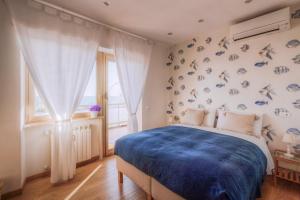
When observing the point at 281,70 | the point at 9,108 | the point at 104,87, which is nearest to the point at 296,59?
the point at 281,70

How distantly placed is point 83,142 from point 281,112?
10.9 ft

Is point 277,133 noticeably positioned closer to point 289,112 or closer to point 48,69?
point 289,112

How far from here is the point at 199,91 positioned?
11.1ft

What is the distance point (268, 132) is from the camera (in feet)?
8.02

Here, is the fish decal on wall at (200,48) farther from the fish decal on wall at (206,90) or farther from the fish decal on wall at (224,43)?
the fish decal on wall at (206,90)

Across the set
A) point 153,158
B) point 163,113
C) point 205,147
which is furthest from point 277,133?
point 163,113

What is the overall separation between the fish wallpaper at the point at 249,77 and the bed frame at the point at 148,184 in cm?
205

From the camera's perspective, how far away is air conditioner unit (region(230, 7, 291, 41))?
218 centimetres

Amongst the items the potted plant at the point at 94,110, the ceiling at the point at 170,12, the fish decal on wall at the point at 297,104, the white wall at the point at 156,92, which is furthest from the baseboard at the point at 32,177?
the fish decal on wall at the point at 297,104

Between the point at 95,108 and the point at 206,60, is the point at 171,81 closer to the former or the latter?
the point at 206,60

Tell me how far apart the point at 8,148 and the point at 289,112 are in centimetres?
392

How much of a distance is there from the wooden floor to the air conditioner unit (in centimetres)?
229

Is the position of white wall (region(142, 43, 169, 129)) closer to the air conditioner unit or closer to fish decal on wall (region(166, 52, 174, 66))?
fish decal on wall (region(166, 52, 174, 66))

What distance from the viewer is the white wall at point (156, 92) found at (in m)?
3.60
